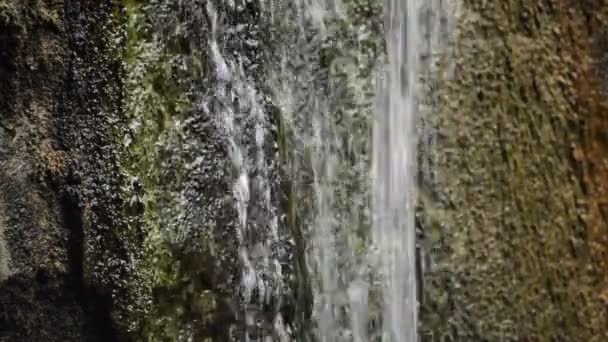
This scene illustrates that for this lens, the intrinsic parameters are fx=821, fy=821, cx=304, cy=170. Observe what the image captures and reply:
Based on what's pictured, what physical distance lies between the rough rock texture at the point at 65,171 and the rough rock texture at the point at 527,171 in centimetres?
64

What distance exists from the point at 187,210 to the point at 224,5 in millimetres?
390

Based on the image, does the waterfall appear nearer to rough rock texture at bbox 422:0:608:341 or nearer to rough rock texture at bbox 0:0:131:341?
rough rock texture at bbox 422:0:608:341

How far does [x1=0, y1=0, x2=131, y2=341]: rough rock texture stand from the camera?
1521 mm

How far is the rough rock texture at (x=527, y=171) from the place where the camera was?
1.32 m

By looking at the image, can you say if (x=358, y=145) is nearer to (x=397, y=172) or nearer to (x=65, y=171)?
(x=397, y=172)

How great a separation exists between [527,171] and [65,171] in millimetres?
844

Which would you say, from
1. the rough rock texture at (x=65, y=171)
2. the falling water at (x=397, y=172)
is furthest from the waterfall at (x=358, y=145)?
the rough rock texture at (x=65, y=171)

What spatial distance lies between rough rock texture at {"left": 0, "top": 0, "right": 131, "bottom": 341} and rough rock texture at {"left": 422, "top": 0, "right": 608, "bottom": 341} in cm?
64

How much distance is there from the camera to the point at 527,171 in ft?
4.35

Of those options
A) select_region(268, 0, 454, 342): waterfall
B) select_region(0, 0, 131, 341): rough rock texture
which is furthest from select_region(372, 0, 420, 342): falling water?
select_region(0, 0, 131, 341): rough rock texture

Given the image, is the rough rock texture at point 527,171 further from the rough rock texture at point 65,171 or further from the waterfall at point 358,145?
the rough rock texture at point 65,171

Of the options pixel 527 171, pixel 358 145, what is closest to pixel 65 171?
pixel 358 145

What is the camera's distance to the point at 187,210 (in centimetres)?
154

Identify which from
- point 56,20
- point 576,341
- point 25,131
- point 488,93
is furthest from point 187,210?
point 576,341
